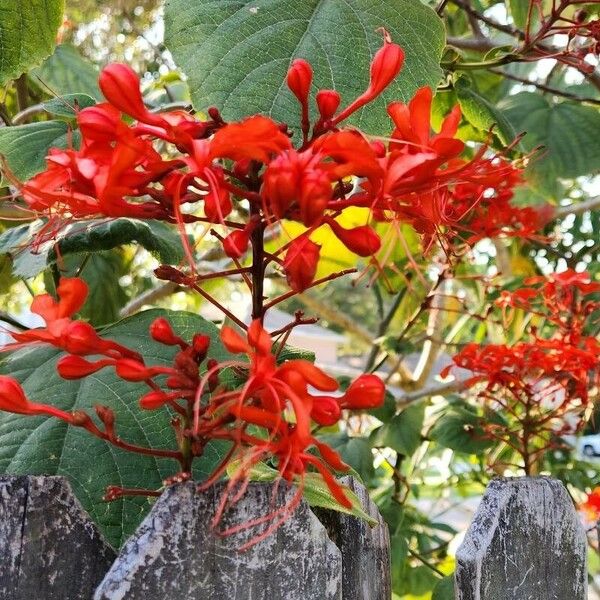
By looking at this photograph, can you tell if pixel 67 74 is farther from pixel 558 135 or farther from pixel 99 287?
pixel 558 135

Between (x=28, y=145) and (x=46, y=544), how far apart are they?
0.61 m

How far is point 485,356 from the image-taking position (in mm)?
1378

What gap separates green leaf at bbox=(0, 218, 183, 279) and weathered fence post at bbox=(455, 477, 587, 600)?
53cm

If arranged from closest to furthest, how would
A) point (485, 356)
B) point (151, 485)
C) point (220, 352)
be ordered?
point (151, 485) < point (220, 352) < point (485, 356)

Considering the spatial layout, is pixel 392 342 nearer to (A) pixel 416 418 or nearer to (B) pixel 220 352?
(A) pixel 416 418

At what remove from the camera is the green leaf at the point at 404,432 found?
1.73 metres

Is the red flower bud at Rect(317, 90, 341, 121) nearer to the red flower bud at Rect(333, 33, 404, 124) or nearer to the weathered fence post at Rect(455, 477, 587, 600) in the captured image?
the red flower bud at Rect(333, 33, 404, 124)

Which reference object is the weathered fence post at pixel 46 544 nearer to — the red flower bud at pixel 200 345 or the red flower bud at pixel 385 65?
the red flower bud at pixel 200 345

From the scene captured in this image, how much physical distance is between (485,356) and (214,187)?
0.93 metres

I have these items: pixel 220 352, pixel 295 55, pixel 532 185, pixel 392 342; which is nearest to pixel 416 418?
pixel 392 342

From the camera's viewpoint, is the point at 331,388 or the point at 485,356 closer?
the point at 331,388

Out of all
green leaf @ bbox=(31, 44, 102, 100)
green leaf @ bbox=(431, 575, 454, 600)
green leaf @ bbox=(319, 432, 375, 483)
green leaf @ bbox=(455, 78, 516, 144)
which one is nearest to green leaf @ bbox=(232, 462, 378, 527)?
green leaf @ bbox=(431, 575, 454, 600)

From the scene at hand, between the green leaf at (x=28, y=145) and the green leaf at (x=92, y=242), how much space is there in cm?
7

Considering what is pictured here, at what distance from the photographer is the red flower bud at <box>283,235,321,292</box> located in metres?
0.53
